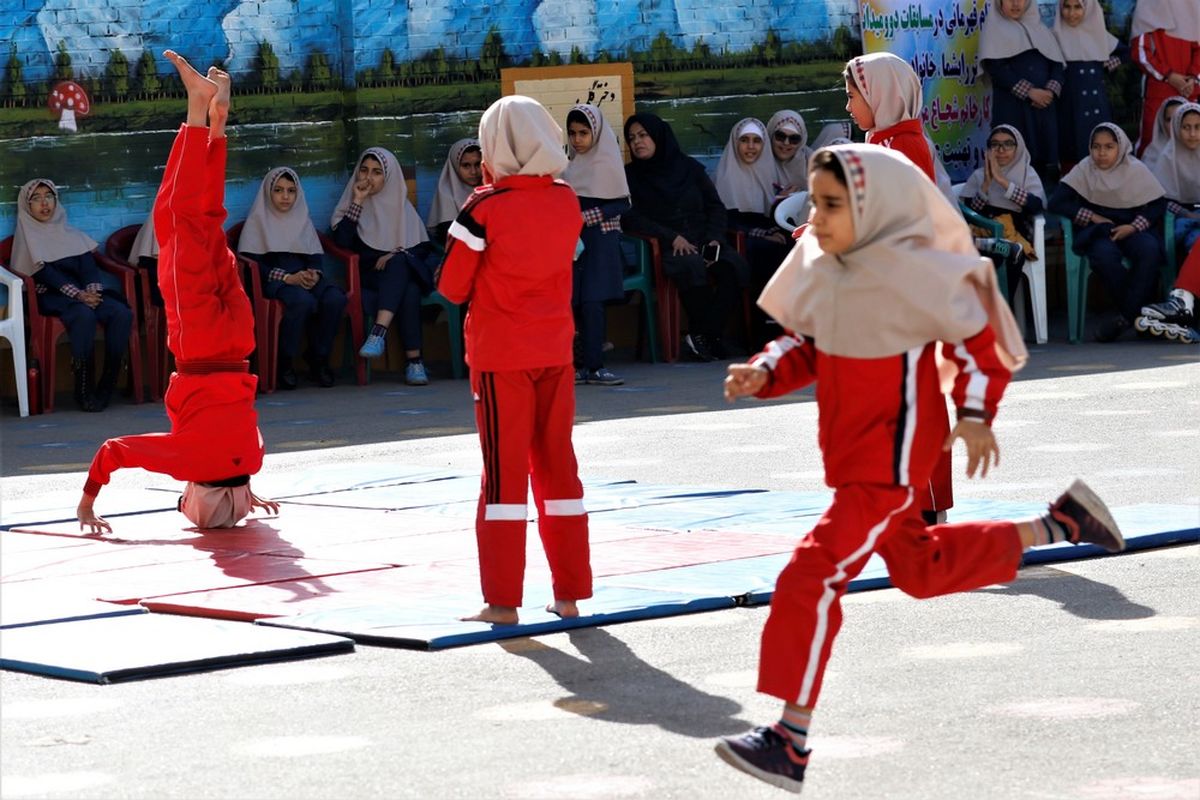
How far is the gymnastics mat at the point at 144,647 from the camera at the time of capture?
17.8ft

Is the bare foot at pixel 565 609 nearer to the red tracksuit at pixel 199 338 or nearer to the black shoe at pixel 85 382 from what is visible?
the red tracksuit at pixel 199 338

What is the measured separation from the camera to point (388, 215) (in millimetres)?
13469

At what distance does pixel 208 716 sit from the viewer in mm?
4941

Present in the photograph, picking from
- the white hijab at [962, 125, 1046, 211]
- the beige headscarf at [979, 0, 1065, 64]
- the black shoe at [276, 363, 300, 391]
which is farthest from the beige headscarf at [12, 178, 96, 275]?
the beige headscarf at [979, 0, 1065, 64]

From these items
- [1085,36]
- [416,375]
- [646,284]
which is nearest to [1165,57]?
[1085,36]

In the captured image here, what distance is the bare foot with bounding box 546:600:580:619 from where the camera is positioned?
597 centimetres

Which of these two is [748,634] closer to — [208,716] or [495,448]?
[495,448]

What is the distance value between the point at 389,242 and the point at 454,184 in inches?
23.9

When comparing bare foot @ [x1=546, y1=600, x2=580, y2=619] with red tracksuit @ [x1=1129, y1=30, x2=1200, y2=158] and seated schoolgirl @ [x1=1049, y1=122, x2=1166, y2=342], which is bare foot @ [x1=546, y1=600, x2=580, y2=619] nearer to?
seated schoolgirl @ [x1=1049, y1=122, x2=1166, y2=342]

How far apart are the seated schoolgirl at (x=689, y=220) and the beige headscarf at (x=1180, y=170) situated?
9.71 feet

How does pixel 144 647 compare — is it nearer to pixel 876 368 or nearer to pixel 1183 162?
pixel 876 368

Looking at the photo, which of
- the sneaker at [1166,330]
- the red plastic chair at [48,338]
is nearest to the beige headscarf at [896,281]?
the red plastic chair at [48,338]

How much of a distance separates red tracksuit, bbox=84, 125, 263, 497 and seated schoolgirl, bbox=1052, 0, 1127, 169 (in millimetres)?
9051

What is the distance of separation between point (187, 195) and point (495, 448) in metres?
2.09
